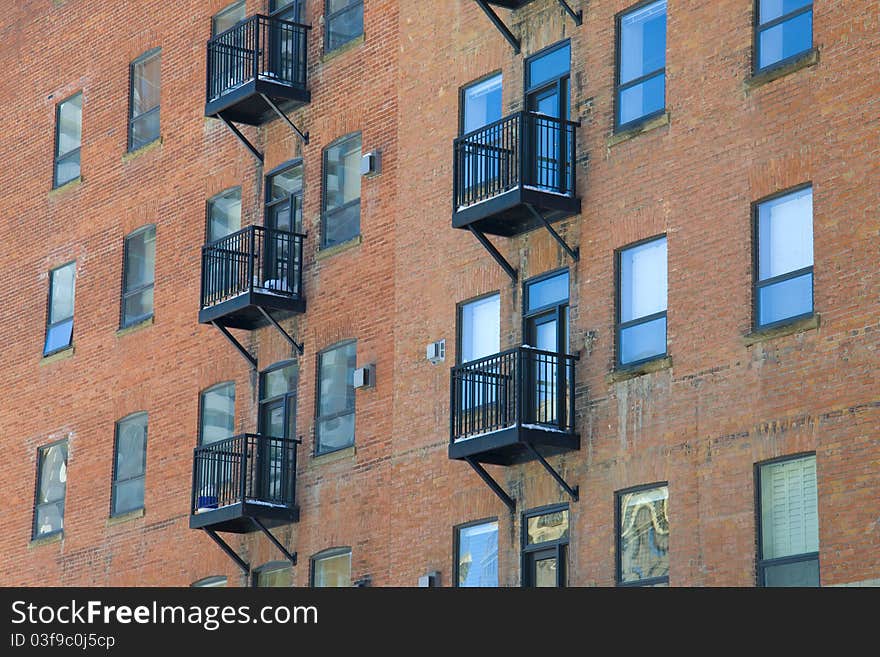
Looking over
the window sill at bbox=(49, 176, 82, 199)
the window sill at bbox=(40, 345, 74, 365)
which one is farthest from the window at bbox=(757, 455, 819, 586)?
the window sill at bbox=(49, 176, 82, 199)

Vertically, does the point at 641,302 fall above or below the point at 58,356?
below

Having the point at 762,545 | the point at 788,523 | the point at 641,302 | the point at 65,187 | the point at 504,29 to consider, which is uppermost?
the point at 65,187

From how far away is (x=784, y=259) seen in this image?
31688mm

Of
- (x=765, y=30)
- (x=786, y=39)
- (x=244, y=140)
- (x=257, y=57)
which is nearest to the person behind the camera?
(x=786, y=39)

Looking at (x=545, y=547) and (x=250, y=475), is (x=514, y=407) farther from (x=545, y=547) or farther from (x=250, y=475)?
(x=250, y=475)

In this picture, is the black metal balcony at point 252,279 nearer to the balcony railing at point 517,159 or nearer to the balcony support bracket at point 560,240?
the balcony railing at point 517,159

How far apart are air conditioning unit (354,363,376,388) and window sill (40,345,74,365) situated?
1034 centimetres

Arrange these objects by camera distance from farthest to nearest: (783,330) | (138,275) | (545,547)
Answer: (138,275)
(545,547)
(783,330)

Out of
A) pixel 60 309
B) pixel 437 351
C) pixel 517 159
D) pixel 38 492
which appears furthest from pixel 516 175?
pixel 38 492

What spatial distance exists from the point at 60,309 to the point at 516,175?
1656 centimetres

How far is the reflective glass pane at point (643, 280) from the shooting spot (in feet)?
111

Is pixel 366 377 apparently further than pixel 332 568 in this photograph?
No
